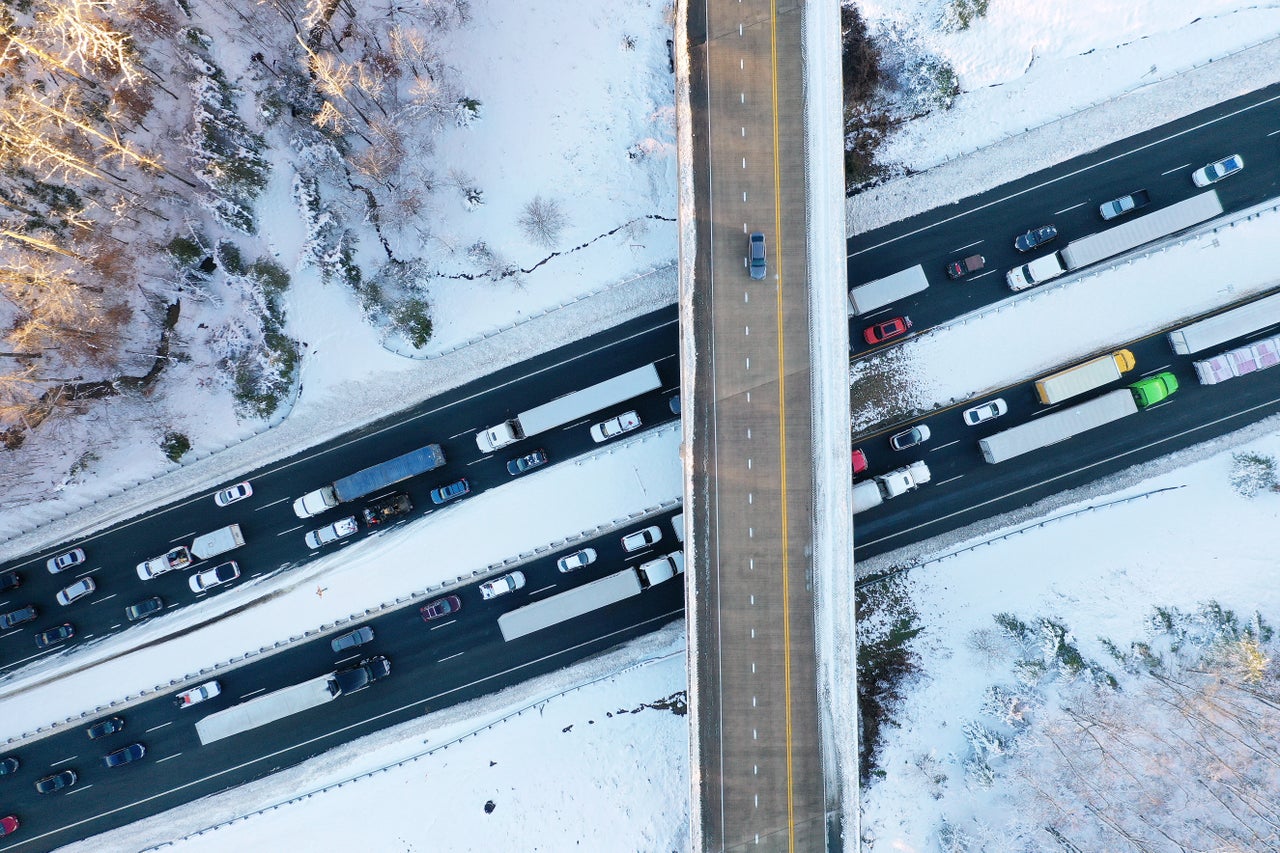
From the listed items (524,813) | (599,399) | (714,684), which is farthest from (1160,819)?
(599,399)

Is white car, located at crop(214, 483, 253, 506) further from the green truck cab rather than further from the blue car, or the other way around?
the green truck cab

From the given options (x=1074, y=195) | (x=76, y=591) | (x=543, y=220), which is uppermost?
(x=543, y=220)

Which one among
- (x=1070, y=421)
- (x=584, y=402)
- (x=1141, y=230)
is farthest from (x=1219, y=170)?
(x=584, y=402)

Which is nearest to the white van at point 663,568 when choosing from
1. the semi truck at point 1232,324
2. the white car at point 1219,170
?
the semi truck at point 1232,324

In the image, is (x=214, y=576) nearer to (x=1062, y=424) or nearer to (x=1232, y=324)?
(x=1062, y=424)

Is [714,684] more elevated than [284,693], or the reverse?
[284,693]

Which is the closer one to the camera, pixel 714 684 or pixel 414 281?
pixel 714 684

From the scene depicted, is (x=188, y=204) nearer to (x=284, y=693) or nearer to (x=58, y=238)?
(x=58, y=238)
